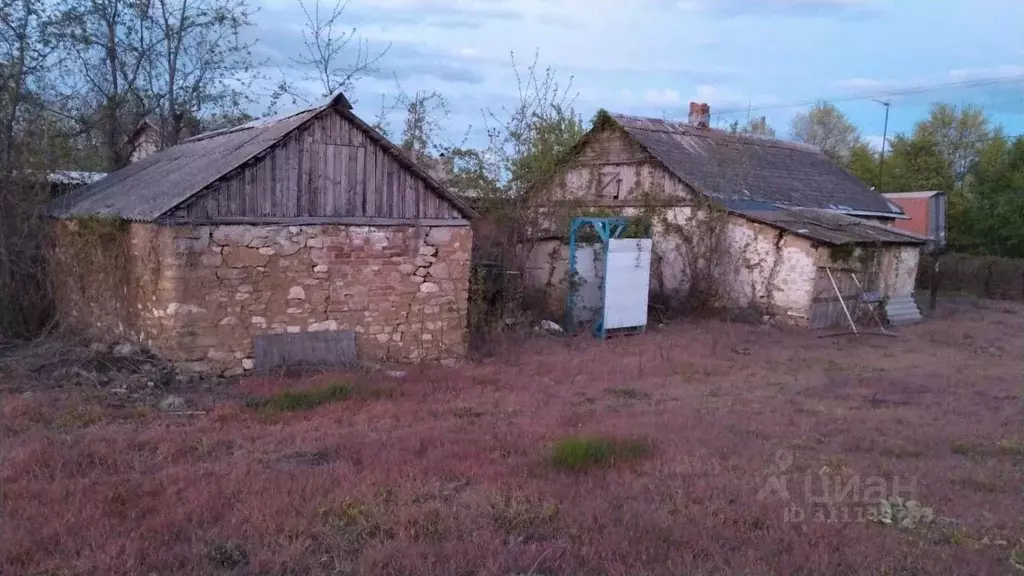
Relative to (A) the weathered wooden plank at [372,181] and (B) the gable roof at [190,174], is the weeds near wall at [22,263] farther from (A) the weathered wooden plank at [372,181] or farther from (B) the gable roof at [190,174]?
(A) the weathered wooden plank at [372,181]

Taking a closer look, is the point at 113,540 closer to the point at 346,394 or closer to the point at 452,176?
the point at 346,394

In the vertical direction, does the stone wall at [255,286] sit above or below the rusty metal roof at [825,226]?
below

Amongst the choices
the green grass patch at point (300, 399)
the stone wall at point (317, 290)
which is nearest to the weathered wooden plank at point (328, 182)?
the stone wall at point (317, 290)

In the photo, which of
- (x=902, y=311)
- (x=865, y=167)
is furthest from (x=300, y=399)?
(x=865, y=167)

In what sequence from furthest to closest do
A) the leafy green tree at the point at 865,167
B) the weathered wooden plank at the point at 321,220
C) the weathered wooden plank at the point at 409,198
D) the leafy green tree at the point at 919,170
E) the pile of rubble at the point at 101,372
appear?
the leafy green tree at the point at 865,167
the leafy green tree at the point at 919,170
the weathered wooden plank at the point at 409,198
the weathered wooden plank at the point at 321,220
the pile of rubble at the point at 101,372

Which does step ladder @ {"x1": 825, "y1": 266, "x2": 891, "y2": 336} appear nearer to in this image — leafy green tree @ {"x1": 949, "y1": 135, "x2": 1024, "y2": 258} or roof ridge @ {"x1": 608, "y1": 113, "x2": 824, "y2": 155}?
roof ridge @ {"x1": 608, "y1": 113, "x2": 824, "y2": 155}

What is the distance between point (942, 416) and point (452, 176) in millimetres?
10719

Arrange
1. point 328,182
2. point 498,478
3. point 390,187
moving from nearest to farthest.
A: point 498,478 → point 328,182 → point 390,187

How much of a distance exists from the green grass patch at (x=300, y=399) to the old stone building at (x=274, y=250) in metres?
1.58

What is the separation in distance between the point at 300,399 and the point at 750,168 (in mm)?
15613

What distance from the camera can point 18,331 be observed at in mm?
11906

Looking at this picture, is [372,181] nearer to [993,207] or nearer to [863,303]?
[863,303]

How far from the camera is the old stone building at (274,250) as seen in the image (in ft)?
31.9

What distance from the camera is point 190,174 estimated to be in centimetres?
1055
